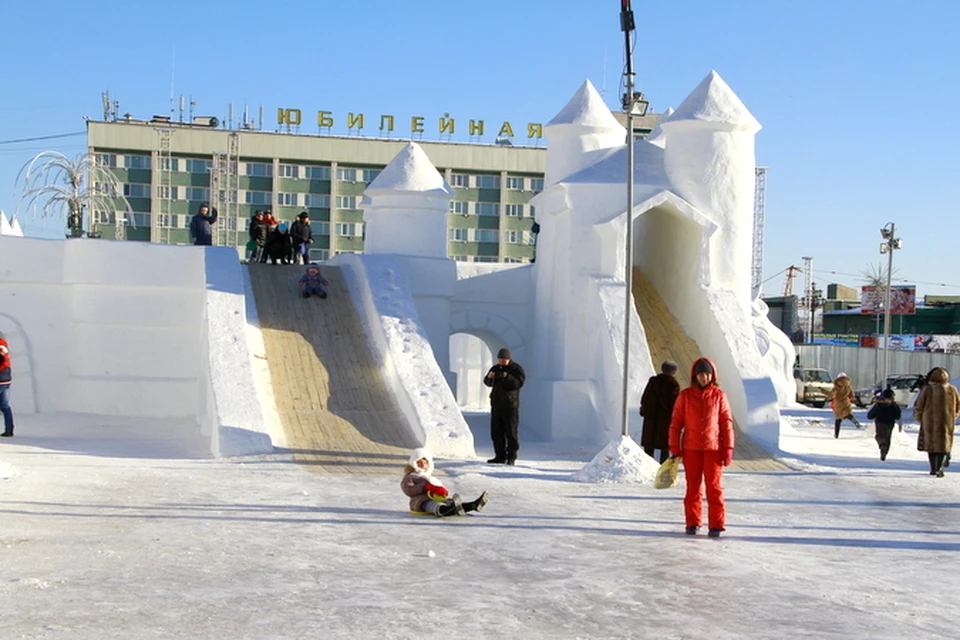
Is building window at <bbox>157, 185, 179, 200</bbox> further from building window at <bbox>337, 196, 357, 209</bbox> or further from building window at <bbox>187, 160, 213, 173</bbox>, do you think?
building window at <bbox>337, 196, 357, 209</bbox>

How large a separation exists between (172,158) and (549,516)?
5370 cm

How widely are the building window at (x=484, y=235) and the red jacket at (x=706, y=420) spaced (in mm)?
57344

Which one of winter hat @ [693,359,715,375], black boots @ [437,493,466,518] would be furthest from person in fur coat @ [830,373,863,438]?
black boots @ [437,493,466,518]

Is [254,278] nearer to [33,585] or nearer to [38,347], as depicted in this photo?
[38,347]

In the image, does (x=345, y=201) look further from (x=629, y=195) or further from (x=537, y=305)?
(x=629, y=195)

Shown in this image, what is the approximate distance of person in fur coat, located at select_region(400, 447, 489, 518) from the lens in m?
9.80

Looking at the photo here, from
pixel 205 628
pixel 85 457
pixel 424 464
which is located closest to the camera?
pixel 205 628

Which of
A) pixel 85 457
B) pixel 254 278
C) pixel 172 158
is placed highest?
pixel 172 158

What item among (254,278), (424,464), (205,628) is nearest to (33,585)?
(205,628)

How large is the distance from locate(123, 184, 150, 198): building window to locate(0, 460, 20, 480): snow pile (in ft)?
172

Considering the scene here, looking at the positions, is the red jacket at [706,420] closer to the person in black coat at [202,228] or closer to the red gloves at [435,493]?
the red gloves at [435,493]

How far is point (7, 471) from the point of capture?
11.3 meters

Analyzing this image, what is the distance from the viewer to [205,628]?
589 cm

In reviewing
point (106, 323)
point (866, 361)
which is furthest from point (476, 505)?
point (866, 361)
